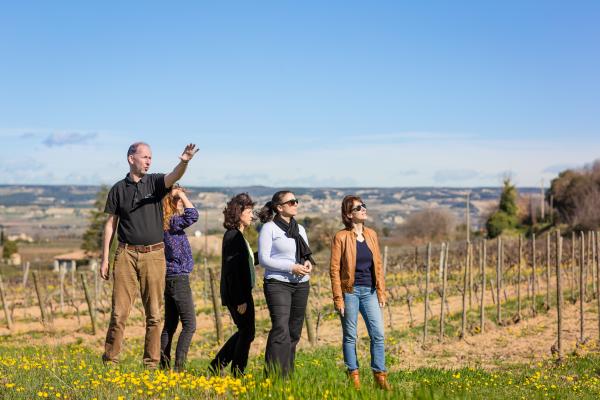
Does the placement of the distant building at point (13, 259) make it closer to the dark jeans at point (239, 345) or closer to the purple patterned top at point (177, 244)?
the purple patterned top at point (177, 244)

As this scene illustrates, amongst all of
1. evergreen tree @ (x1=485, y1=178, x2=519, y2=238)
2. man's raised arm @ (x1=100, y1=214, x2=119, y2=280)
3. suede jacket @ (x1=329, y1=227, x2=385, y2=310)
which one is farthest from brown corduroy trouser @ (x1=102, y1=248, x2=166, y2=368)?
evergreen tree @ (x1=485, y1=178, x2=519, y2=238)

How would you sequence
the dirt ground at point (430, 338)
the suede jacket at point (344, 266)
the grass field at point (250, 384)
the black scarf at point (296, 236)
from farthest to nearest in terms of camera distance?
the dirt ground at point (430, 338) → the suede jacket at point (344, 266) → the black scarf at point (296, 236) → the grass field at point (250, 384)

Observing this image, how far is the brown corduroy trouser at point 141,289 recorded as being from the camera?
22.4 feet

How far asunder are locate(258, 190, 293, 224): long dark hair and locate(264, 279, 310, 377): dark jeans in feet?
1.80

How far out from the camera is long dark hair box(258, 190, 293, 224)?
658 centimetres

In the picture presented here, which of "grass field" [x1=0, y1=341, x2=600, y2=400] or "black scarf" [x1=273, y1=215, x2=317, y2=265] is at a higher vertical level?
"black scarf" [x1=273, y1=215, x2=317, y2=265]

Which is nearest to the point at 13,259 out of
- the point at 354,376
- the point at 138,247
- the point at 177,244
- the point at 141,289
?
the point at 177,244

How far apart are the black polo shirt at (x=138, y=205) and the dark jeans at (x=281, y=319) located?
1219mm

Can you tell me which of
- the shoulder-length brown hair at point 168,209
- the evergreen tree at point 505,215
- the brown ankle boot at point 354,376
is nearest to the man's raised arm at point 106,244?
the shoulder-length brown hair at point 168,209

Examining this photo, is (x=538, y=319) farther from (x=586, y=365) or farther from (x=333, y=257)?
(x=333, y=257)

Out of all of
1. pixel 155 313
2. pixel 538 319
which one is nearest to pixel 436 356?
pixel 538 319

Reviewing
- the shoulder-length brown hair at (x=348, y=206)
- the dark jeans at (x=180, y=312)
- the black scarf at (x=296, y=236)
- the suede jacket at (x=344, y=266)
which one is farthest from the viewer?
the dark jeans at (x=180, y=312)

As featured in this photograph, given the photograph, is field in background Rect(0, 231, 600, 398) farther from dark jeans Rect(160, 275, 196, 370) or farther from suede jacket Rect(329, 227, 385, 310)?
suede jacket Rect(329, 227, 385, 310)

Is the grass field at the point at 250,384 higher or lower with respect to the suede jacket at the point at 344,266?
lower
